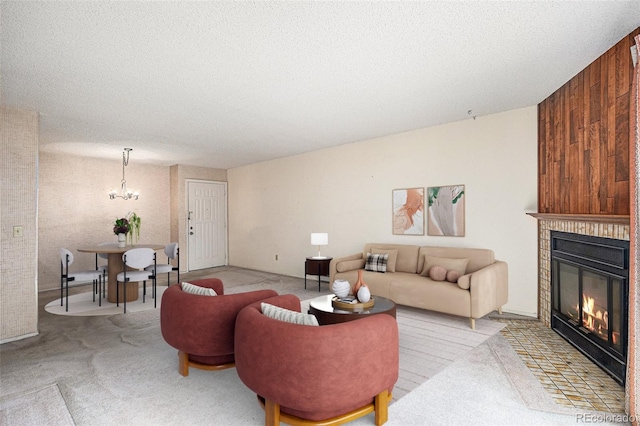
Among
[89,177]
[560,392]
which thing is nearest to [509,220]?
[560,392]

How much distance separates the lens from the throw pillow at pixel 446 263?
174 inches

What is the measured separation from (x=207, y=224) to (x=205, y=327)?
6.32 meters

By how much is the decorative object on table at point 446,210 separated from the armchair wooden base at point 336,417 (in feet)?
10.8

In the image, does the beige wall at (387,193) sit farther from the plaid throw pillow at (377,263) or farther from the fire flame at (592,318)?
the fire flame at (592,318)

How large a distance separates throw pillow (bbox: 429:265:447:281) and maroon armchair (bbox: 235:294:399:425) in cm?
252

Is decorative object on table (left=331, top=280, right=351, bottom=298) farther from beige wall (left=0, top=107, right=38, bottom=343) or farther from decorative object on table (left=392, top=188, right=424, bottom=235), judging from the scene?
beige wall (left=0, top=107, right=38, bottom=343)

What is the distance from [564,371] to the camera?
9.18ft

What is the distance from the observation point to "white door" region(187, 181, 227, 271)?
823 cm

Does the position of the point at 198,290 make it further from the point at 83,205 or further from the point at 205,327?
the point at 83,205

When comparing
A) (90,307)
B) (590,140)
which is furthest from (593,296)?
(90,307)

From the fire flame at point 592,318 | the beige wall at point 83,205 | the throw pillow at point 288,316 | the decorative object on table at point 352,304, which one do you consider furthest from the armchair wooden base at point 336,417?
the beige wall at point 83,205

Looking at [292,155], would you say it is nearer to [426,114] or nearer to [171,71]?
[426,114]

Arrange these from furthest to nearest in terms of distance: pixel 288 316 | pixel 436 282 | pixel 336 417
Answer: pixel 436 282, pixel 288 316, pixel 336 417

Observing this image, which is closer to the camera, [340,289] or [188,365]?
[188,365]
